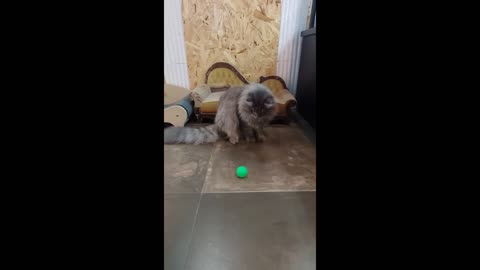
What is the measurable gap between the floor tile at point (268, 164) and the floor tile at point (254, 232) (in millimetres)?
137

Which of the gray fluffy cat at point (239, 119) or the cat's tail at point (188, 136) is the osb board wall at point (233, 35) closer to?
the gray fluffy cat at point (239, 119)

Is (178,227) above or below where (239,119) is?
below

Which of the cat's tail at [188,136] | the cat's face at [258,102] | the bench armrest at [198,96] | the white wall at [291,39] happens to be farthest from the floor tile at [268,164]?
the white wall at [291,39]

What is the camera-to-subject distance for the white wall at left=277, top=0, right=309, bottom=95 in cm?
419

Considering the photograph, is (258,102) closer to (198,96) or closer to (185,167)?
(185,167)

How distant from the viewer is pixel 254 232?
58.8 inches

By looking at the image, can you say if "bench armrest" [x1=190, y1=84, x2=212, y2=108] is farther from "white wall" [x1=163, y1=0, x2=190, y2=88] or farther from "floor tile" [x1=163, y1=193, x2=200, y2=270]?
"floor tile" [x1=163, y1=193, x2=200, y2=270]

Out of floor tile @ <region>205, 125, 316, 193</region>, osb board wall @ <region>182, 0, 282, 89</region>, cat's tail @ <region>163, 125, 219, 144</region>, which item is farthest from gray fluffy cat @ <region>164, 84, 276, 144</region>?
osb board wall @ <region>182, 0, 282, 89</region>

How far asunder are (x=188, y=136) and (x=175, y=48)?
186 cm

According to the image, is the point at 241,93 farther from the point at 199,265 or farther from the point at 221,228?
the point at 199,265

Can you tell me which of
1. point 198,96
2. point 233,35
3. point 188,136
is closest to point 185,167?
point 188,136

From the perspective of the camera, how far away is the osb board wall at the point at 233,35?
169 inches
